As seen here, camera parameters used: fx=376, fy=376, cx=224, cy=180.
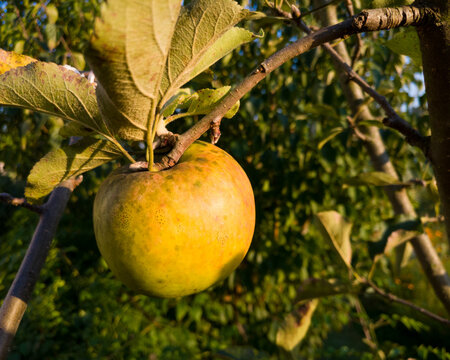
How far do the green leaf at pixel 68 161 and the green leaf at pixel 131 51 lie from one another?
0.36 feet

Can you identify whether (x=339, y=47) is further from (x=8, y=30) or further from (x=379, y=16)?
(x=8, y=30)

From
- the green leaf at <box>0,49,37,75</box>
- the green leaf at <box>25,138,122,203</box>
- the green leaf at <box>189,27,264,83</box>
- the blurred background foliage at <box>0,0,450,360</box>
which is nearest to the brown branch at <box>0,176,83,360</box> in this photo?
the green leaf at <box>25,138,122,203</box>

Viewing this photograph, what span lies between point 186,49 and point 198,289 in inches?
11.2

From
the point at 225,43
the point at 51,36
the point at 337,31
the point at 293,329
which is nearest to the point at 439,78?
the point at 337,31

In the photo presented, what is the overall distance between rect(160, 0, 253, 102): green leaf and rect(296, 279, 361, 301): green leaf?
504mm

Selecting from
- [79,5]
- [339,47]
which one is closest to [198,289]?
[339,47]

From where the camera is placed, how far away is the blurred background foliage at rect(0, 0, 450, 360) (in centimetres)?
180

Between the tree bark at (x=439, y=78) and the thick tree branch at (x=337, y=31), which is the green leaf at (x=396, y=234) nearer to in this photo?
the tree bark at (x=439, y=78)

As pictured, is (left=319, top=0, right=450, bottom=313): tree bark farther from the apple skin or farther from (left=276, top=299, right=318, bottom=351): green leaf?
the apple skin

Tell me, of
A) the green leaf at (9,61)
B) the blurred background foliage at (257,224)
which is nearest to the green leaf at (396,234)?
the green leaf at (9,61)

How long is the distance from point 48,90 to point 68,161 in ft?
0.44

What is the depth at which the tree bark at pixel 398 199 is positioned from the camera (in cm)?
82

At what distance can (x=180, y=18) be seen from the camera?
337 mm

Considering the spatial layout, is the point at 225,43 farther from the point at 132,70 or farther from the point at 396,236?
the point at 396,236
